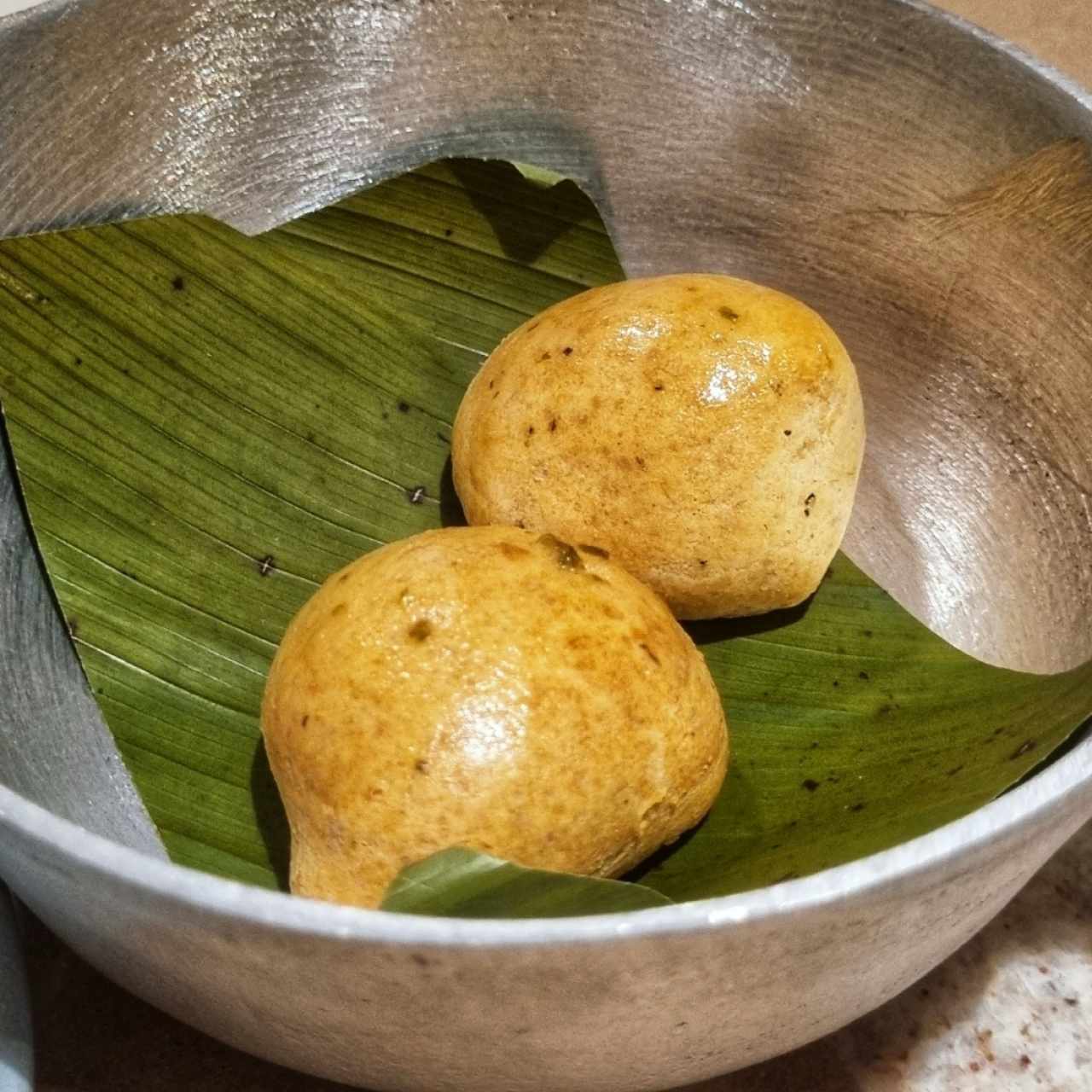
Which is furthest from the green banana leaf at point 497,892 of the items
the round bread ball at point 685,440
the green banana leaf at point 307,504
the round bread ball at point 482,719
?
the round bread ball at point 685,440

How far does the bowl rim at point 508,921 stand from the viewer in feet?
1.67

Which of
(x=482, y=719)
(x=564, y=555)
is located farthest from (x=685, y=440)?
(x=482, y=719)

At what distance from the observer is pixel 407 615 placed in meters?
0.77

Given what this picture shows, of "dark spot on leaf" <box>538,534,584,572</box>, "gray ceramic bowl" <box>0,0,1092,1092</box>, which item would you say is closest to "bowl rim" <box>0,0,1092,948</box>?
"gray ceramic bowl" <box>0,0,1092,1092</box>

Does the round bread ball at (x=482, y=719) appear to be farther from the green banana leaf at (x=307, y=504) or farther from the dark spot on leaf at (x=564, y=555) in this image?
the green banana leaf at (x=307, y=504)

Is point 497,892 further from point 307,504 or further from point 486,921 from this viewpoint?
point 307,504

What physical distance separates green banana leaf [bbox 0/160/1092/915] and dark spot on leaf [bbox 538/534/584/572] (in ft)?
0.68

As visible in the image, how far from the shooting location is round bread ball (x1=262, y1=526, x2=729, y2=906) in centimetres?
72

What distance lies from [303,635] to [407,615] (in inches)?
3.3

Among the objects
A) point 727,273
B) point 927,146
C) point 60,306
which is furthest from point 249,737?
point 927,146

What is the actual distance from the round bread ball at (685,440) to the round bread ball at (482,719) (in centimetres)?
9

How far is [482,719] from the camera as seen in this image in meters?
0.73

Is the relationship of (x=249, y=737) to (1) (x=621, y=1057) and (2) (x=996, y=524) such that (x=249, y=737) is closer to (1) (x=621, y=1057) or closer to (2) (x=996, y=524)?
(1) (x=621, y=1057)

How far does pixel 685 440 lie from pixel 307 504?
341 millimetres
